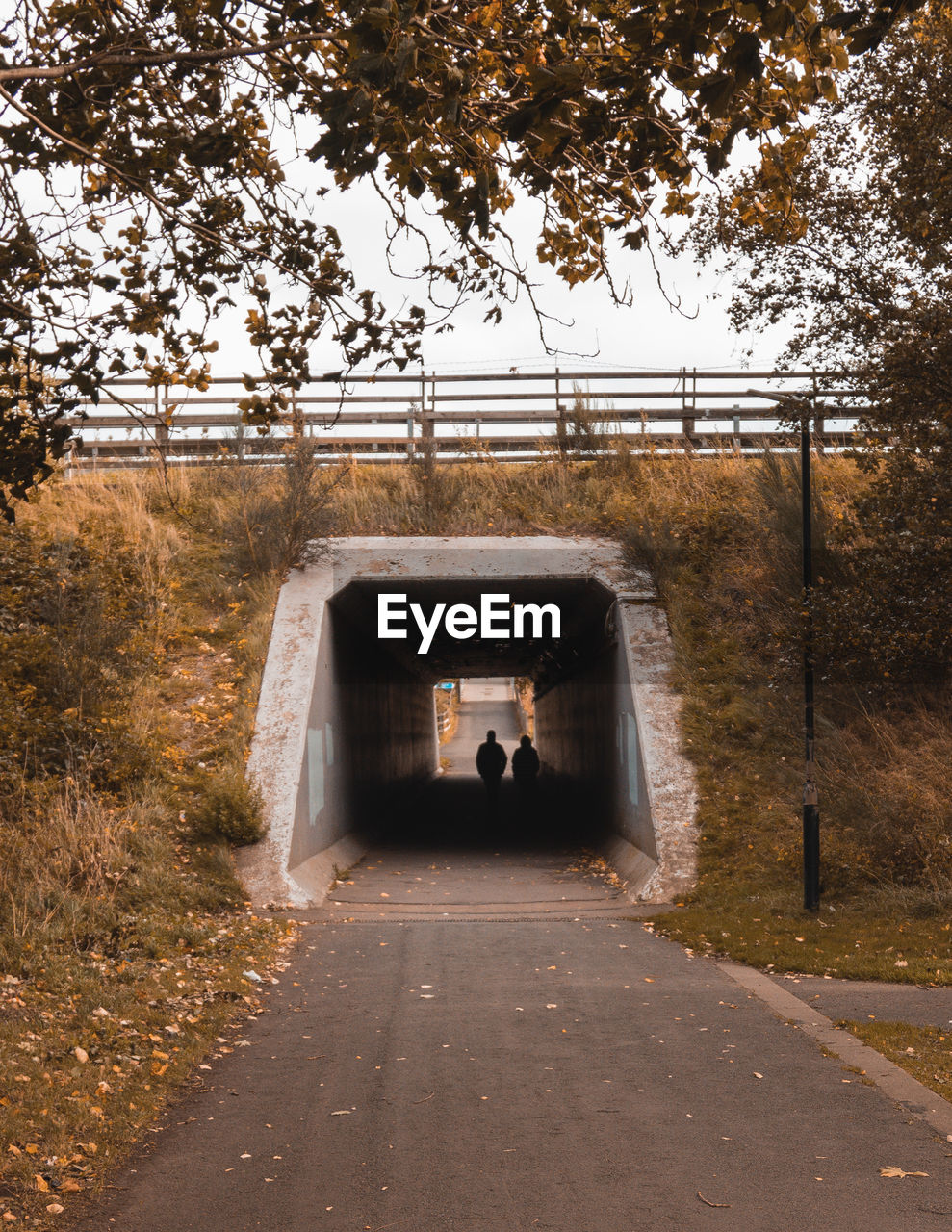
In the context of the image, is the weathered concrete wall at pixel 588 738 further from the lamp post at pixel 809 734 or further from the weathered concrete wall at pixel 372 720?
the lamp post at pixel 809 734

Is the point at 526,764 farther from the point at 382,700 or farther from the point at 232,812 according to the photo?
the point at 232,812

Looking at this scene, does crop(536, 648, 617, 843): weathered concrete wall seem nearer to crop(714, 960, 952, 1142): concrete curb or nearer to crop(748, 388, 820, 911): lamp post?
crop(748, 388, 820, 911): lamp post

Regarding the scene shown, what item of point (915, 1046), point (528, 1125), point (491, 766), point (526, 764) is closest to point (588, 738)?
point (491, 766)

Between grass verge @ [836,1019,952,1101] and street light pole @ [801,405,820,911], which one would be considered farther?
street light pole @ [801,405,820,911]

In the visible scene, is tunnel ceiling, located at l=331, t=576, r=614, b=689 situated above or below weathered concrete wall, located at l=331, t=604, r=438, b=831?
above

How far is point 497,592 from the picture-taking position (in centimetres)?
1992

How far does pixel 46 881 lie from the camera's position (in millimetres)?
10344

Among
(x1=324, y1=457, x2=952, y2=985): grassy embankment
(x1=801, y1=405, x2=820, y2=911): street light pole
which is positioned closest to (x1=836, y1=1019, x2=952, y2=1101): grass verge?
(x1=324, y1=457, x2=952, y2=985): grassy embankment

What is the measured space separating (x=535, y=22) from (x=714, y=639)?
1104 centimetres

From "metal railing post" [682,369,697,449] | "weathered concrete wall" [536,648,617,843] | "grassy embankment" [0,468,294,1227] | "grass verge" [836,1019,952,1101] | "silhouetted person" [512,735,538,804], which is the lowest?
"silhouetted person" [512,735,538,804]

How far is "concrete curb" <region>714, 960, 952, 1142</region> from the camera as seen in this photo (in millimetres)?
5879

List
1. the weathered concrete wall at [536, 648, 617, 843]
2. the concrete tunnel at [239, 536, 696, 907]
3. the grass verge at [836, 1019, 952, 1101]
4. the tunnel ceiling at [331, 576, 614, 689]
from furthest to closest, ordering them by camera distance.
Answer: the weathered concrete wall at [536, 648, 617, 843] → the tunnel ceiling at [331, 576, 614, 689] → the concrete tunnel at [239, 536, 696, 907] → the grass verge at [836, 1019, 952, 1101]

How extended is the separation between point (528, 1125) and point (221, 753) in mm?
9293

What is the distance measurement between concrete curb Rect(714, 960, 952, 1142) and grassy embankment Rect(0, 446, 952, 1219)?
800 millimetres
